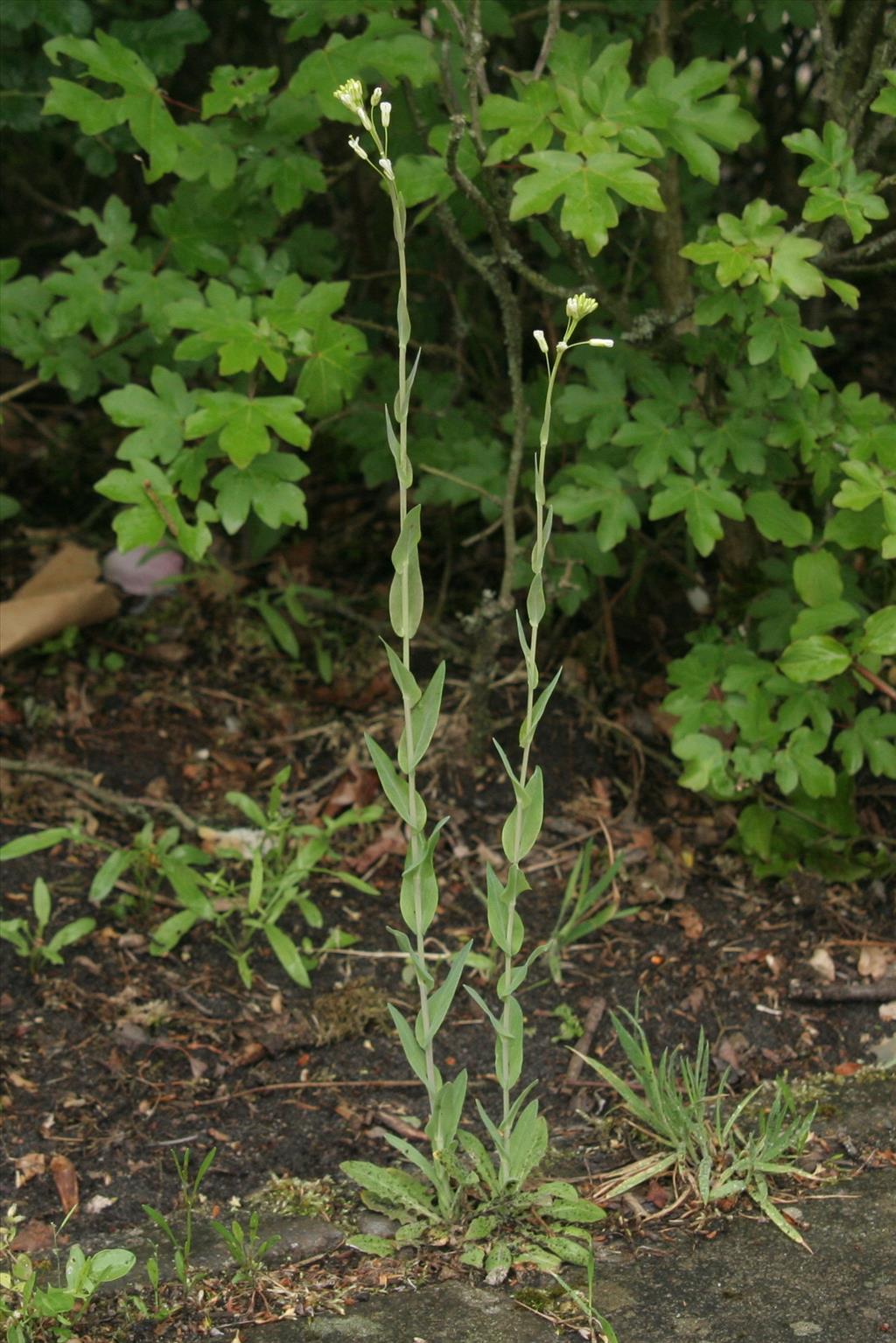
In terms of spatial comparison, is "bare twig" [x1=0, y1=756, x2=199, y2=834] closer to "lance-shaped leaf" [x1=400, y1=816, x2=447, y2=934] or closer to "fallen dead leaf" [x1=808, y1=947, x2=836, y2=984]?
"lance-shaped leaf" [x1=400, y1=816, x2=447, y2=934]

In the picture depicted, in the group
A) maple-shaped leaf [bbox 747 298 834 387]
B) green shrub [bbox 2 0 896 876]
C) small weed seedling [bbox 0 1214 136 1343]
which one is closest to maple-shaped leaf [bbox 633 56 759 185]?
green shrub [bbox 2 0 896 876]

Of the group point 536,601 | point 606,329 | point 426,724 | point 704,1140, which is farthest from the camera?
point 606,329

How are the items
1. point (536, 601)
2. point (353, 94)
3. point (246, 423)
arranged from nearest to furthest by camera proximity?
point (353, 94) → point (536, 601) → point (246, 423)

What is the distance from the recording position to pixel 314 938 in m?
2.79

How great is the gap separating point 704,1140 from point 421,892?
1.95ft

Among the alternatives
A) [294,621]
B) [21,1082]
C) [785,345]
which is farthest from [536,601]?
→ [294,621]

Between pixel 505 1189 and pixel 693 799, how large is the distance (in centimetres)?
121

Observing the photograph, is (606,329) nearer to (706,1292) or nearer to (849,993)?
(849,993)

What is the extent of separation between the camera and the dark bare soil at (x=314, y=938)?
7.75 ft

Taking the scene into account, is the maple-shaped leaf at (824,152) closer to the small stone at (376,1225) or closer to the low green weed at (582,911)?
the low green weed at (582,911)

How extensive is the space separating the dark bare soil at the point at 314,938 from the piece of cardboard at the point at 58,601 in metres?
0.10

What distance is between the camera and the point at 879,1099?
237 cm

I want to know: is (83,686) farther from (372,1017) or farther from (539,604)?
(539,604)

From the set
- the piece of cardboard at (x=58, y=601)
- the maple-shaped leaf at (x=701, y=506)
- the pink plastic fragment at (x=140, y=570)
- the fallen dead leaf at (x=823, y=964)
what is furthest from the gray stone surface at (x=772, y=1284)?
the pink plastic fragment at (x=140, y=570)
